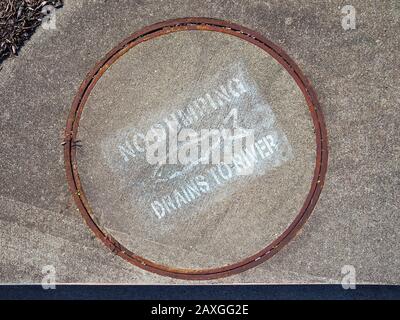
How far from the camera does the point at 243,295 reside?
3.38 meters

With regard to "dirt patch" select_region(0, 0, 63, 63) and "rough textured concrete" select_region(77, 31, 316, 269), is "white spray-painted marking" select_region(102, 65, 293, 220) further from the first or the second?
A: "dirt patch" select_region(0, 0, 63, 63)

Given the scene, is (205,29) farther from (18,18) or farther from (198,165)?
(18,18)

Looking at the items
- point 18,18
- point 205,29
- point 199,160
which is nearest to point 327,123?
point 199,160

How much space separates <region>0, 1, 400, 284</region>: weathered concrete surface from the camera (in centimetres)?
329

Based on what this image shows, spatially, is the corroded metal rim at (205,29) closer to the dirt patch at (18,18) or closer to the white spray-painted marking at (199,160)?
the white spray-painted marking at (199,160)

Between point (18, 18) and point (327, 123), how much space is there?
7.27 ft

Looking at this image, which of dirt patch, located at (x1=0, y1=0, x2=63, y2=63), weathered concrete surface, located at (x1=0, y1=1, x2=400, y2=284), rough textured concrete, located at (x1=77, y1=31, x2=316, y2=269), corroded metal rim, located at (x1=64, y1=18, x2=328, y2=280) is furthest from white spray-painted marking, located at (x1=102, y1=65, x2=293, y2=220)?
dirt patch, located at (x1=0, y1=0, x2=63, y2=63)

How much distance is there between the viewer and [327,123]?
3.30 metres

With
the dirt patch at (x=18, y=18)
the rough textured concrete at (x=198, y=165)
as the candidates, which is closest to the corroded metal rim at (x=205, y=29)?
the rough textured concrete at (x=198, y=165)

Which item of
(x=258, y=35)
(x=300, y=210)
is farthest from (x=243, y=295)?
(x=258, y=35)

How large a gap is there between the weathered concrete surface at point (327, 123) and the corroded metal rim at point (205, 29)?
50 millimetres

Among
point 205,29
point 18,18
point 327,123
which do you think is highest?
point 18,18

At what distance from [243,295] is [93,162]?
1376 mm
